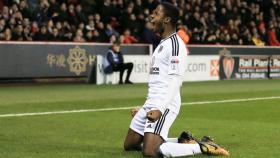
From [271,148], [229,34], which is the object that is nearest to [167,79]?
[271,148]

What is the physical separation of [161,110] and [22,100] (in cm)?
926

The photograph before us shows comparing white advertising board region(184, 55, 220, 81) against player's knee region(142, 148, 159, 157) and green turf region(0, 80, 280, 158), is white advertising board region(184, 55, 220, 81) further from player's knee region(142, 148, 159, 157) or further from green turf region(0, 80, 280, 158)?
player's knee region(142, 148, 159, 157)

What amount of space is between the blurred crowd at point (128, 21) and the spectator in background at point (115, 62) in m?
1.20

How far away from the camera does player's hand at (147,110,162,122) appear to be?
7.37m

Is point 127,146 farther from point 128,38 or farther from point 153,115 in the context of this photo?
point 128,38

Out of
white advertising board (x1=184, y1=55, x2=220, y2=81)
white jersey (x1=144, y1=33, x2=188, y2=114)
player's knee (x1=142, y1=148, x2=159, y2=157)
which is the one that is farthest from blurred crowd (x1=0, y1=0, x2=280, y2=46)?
player's knee (x1=142, y1=148, x2=159, y2=157)

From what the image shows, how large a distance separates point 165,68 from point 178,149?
94 cm

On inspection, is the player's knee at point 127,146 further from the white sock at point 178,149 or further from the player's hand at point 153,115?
the player's hand at point 153,115

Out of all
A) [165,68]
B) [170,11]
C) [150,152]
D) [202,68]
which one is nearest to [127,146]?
[150,152]

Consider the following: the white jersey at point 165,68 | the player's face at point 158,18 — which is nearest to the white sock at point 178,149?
the white jersey at point 165,68

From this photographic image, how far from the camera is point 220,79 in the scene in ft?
92.0

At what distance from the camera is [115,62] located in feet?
77.7

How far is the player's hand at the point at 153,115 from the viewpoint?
7.37 m

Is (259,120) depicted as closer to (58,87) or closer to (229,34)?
(58,87)
